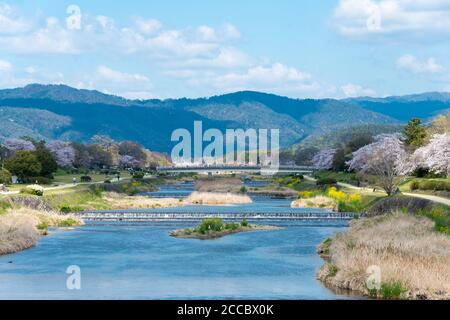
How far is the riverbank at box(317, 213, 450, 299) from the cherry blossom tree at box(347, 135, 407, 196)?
3950cm

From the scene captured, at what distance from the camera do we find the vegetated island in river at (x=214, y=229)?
67438mm

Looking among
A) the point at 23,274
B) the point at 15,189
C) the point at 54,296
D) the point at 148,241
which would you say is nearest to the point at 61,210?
the point at 15,189

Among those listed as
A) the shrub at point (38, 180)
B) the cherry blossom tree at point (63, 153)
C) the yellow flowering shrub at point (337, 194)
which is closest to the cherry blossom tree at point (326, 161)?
the cherry blossom tree at point (63, 153)

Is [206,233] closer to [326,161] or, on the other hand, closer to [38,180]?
[38,180]

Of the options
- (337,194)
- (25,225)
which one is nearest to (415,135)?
(337,194)

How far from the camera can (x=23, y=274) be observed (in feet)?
158

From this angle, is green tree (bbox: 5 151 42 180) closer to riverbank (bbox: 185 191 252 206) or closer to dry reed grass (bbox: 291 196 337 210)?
riverbank (bbox: 185 191 252 206)

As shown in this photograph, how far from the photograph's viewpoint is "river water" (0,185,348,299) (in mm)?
42663

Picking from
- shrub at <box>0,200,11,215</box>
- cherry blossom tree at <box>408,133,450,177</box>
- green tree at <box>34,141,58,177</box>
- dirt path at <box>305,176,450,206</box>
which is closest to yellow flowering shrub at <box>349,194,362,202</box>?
dirt path at <box>305,176,450,206</box>

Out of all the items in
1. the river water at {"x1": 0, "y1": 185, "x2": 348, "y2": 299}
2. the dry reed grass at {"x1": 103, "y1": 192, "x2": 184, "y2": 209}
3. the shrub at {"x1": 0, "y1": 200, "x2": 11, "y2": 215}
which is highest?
the shrub at {"x1": 0, "y1": 200, "x2": 11, "y2": 215}

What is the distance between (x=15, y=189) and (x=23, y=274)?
5072 cm

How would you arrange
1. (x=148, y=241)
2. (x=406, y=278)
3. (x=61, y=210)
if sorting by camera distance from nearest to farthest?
(x=406, y=278) → (x=148, y=241) → (x=61, y=210)

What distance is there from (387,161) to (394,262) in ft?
212
